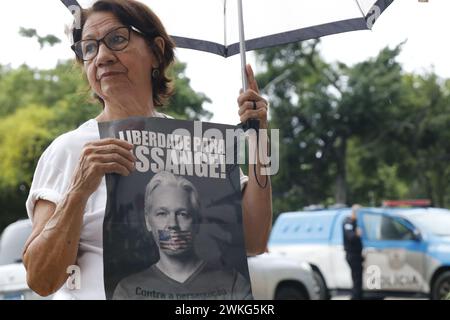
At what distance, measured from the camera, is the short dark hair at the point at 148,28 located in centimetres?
204

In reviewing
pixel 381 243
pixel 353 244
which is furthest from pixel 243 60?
pixel 381 243

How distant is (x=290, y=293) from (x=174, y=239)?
8.46 metres

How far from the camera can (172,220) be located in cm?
193

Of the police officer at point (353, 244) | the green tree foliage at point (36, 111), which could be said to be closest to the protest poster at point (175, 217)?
the green tree foliage at point (36, 111)

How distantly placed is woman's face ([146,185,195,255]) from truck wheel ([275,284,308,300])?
320 inches

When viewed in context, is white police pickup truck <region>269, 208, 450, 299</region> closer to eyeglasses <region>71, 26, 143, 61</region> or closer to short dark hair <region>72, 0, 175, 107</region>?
short dark hair <region>72, 0, 175, 107</region>

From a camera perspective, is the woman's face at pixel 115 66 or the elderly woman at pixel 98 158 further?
the woman's face at pixel 115 66

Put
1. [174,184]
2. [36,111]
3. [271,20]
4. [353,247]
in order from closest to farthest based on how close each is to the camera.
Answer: [174,184]
[271,20]
[353,247]
[36,111]

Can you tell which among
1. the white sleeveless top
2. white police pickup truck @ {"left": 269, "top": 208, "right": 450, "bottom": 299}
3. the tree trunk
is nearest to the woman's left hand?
the white sleeveless top

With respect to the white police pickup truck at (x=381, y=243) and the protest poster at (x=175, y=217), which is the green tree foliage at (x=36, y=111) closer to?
the protest poster at (x=175, y=217)

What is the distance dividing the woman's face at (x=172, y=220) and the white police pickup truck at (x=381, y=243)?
741 centimetres

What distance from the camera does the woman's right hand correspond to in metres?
1.80

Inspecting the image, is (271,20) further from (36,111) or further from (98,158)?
(36,111)

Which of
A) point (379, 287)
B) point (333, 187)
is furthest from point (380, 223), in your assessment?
point (333, 187)
